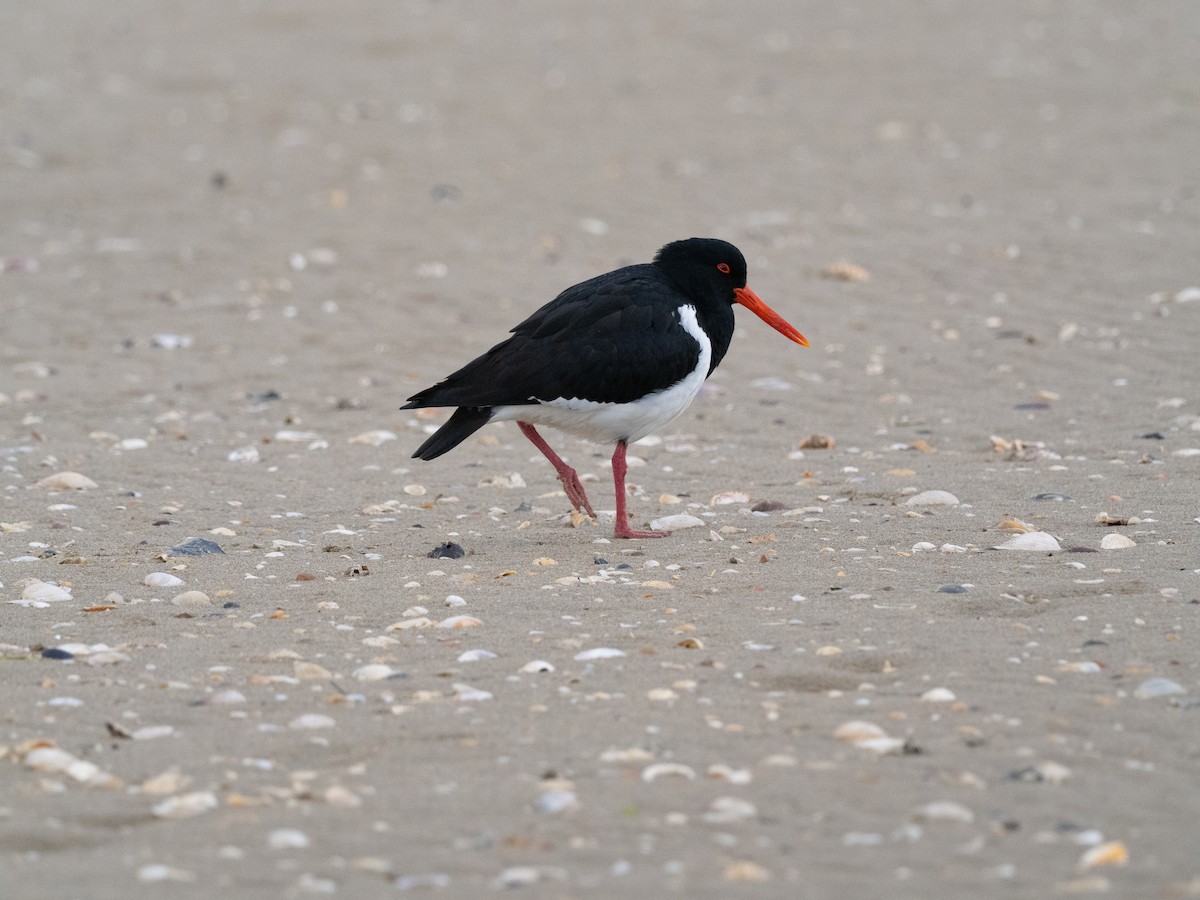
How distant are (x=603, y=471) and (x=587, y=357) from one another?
1.83m

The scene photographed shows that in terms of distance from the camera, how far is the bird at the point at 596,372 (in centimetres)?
686

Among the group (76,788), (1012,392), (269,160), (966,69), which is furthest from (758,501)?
(966,69)

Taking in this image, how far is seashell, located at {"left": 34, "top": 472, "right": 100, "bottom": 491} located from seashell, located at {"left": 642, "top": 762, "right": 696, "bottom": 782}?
15.6ft

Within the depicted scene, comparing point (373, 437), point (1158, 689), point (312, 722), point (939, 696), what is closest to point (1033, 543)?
point (1158, 689)

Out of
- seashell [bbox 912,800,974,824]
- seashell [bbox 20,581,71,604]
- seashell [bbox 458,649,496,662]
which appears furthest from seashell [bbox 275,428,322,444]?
seashell [bbox 912,800,974,824]

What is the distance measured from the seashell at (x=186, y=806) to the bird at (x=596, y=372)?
3.00 metres

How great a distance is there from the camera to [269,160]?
1555 cm

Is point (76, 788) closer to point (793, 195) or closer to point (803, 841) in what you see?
point (803, 841)

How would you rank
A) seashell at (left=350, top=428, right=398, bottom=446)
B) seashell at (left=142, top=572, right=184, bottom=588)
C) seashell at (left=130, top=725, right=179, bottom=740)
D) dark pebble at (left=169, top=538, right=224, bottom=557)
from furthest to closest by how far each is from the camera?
1. seashell at (left=350, top=428, right=398, bottom=446)
2. dark pebble at (left=169, top=538, right=224, bottom=557)
3. seashell at (left=142, top=572, right=184, bottom=588)
4. seashell at (left=130, top=725, right=179, bottom=740)

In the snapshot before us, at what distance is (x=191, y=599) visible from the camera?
582 cm

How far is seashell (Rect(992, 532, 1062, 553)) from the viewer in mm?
6223

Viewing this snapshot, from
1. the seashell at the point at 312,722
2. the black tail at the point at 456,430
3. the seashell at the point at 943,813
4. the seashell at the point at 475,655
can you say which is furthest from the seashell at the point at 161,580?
the seashell at the point at 943,813

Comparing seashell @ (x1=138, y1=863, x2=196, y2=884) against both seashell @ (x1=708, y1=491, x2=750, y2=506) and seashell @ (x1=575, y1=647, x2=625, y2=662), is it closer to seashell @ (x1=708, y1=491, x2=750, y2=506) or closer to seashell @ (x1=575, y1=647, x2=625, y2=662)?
seashell @ (x1=575, y1=647, x2=625, y2=662)

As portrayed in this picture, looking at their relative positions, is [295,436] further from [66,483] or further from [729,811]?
[729,811]
